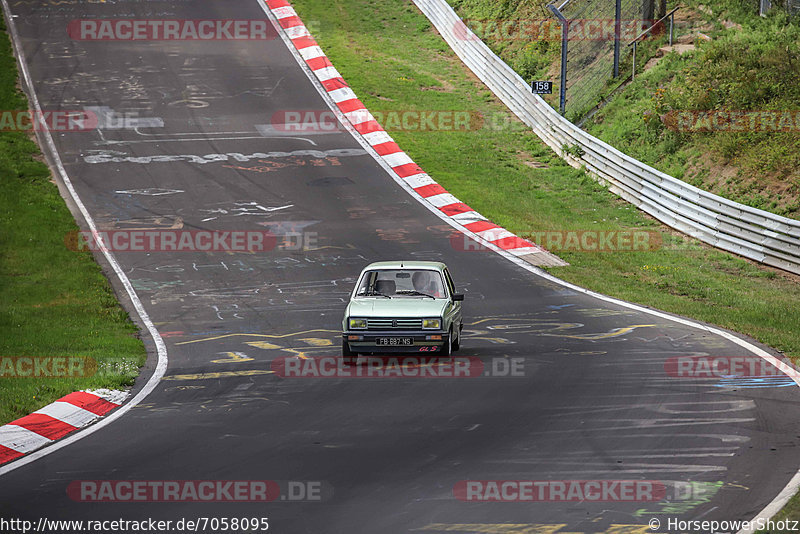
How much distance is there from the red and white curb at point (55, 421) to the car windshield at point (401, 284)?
4275 mm

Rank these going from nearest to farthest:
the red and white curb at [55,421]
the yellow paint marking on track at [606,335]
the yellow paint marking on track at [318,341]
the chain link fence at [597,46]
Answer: the red and white curb at [55,421] < the yellow paint marking on track at [318,341] < the yellow paint marking on track at [606,335] < the chain link fence at [597,46]

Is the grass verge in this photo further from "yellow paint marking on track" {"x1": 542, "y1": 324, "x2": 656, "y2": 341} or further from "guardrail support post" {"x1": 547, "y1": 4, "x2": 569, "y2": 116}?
"guardrail support post" {"x1": 547, "y1": 4, "x2": 569, "y2": 116}

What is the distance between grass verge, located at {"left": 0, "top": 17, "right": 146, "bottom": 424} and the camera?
13570mm

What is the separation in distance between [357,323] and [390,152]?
16831 millimetres

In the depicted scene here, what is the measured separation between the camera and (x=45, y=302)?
1841 centimetres

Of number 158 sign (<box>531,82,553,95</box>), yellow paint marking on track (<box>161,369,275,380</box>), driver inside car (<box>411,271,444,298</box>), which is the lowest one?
yellow paint marking on track (<box>161,369,275,380</box>)

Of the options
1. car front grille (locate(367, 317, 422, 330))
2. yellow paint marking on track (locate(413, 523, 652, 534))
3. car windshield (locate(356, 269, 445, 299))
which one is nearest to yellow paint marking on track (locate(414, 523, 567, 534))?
yellow paint marking on track (locate(413, 523, 652, 534))

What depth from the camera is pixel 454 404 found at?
1198 cm

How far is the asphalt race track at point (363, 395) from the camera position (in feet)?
29.0

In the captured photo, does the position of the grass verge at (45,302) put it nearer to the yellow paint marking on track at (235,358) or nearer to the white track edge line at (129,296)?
the white track edge line at (129,296)

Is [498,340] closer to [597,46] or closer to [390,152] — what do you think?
[390,152]

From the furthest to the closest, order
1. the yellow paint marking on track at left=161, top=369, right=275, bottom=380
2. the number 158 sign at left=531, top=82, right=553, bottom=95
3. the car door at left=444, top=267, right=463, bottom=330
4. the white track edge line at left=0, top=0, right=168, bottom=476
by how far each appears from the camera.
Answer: the number 158 sign at left=531, top=82, right=553, bottom=95 → the car door at left=444, top=267, right=463, bottom=330 → the yellow paint marking on track at left=161, top=369, right=275, bottom=380 → the white track edge line at left=0, top=0, right=168, bottom=476

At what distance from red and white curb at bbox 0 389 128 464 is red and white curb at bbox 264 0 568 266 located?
38.3 feet

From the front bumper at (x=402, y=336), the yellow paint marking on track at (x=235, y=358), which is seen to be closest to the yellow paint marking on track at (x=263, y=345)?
the yellow paint marking on track at (x=235, y=358)
